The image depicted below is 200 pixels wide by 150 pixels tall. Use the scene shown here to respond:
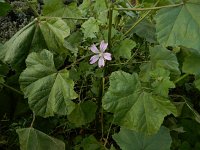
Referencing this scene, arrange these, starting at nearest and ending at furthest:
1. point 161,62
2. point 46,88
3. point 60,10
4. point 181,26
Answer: point 181,26
point 46,88
point 161,62
point 60,10

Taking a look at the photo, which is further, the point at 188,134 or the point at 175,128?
the point at 188,134

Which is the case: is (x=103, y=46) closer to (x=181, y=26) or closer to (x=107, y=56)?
(x=107, y=56)

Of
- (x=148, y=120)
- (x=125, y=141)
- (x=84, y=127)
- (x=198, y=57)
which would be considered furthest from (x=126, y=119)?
(x=84, y=127)

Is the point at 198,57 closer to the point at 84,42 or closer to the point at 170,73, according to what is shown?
A: the point at 170,73

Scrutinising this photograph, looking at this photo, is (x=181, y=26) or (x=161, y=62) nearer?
(x=181, y=26)

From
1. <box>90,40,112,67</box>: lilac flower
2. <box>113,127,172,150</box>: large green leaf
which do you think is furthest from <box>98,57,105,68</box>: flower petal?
<box>113,127,172,150</box>: large green leaf

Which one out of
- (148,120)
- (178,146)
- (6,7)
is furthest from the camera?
(178,146)

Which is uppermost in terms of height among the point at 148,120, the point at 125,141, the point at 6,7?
the point at 6,7

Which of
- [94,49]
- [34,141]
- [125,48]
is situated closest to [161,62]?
[125,48]
